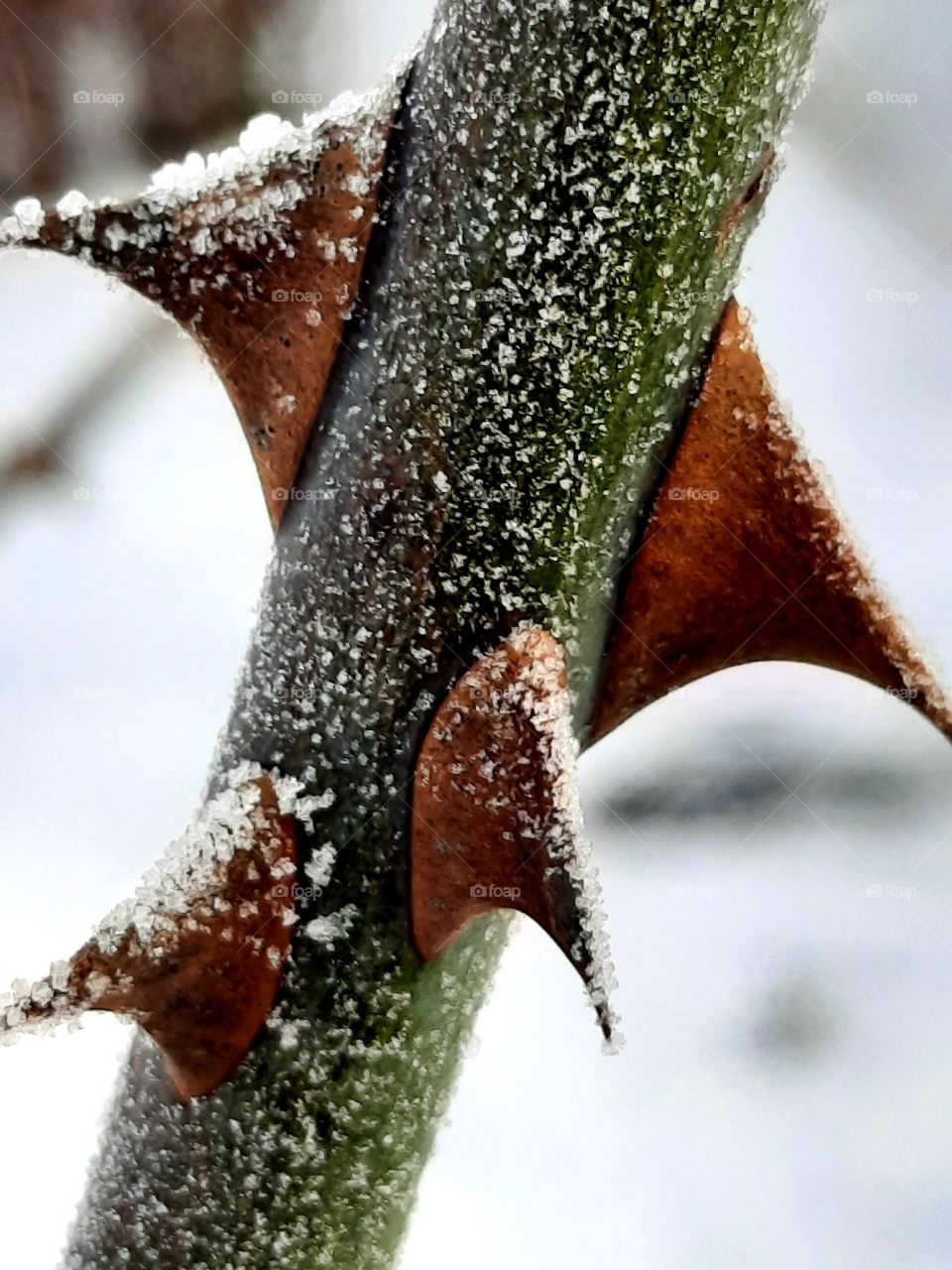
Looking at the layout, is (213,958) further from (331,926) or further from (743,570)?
(743,570)

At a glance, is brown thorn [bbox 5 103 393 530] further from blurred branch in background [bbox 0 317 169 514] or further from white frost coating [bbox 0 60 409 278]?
blurred branch in background [bbox 0 317 169 514]

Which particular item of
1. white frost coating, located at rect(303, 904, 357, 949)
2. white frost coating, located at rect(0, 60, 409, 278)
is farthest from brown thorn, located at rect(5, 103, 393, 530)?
white frost coating, located at rect(303, 904, 357, 949)

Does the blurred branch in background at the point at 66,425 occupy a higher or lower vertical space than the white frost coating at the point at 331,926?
higher

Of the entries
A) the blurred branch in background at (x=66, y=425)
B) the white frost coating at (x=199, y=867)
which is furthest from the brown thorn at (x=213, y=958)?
the blurred branch in background at (x=66, y=425)

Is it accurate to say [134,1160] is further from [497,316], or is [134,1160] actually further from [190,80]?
[190,80]

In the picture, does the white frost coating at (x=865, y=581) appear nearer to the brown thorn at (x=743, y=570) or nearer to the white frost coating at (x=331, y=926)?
the brown thorn at (x=743, y=570)

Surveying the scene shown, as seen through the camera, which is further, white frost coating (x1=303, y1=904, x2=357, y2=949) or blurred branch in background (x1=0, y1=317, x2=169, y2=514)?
blurred branch in background (x1=0, y1=317, x2=169, y2=514)
